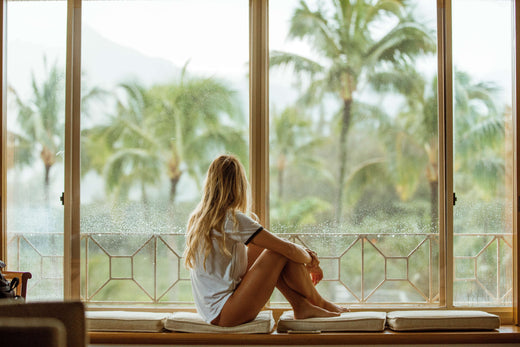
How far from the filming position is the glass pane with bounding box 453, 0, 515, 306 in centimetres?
364

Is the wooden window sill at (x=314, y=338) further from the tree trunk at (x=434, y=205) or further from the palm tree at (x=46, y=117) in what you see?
the palm tree at (x=46, y=117)

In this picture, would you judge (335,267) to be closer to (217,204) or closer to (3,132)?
(217,204)

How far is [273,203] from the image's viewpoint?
12.2 feet

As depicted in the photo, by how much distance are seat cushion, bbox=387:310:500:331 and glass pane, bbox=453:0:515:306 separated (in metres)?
Answer: 0.30

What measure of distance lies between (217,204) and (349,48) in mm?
1325

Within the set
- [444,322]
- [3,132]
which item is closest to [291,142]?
[444,322]


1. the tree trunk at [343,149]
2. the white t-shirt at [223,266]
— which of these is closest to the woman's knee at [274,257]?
the white t-shirt at [223,266]

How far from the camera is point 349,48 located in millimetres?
3684

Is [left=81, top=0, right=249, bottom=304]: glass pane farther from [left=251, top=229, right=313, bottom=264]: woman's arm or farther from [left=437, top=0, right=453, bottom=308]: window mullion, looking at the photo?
[left=437, top=0, right=453, bottom=308]: window mullion

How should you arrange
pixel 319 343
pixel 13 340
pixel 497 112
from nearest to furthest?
pixel 13 340, pixel 319 343, pixel 497 112

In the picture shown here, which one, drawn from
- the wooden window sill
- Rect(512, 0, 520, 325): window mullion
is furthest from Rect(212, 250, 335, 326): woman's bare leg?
Rect(512, 0, 520, 325): window mullion

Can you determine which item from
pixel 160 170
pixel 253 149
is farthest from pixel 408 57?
pixel 160 170

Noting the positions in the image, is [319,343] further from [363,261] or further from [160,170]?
[160,170]

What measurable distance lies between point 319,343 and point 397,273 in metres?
0.75
